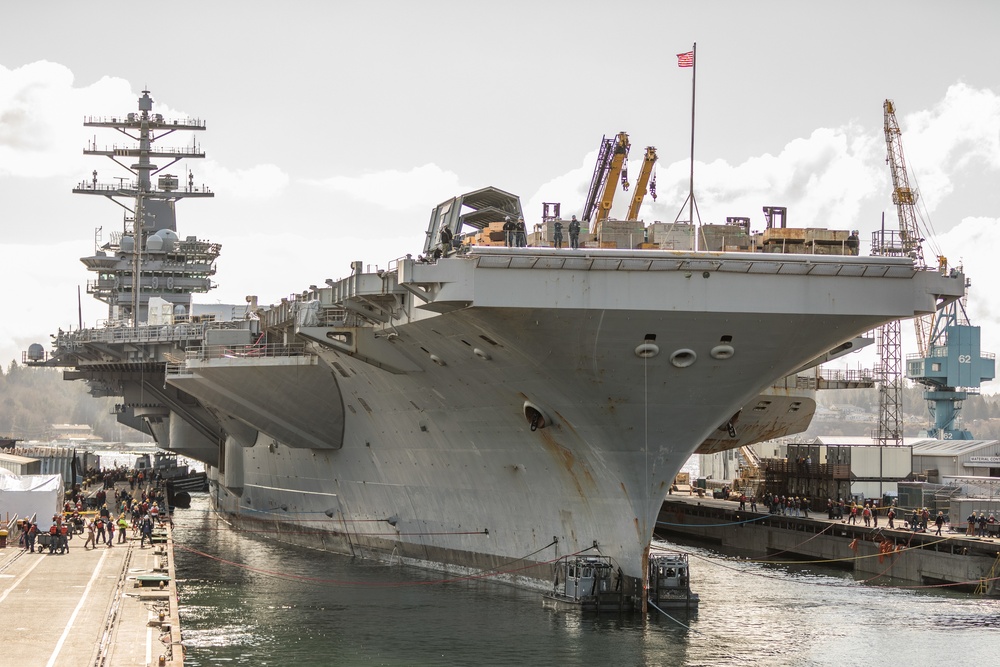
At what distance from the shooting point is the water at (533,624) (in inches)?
712

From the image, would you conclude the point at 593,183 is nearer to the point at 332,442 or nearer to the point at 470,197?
the point at 470,197

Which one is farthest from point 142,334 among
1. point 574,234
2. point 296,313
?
point 574,234

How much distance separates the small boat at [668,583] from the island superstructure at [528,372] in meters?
0.86

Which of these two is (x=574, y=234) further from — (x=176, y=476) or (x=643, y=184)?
(x=176, y=476)

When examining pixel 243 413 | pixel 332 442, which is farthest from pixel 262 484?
pixel 332 442

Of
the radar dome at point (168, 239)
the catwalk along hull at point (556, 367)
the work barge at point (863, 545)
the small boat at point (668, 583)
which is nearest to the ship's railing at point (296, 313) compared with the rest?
the catwalk along hull at point (556, 367)

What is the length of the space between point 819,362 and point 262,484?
20.1 meters

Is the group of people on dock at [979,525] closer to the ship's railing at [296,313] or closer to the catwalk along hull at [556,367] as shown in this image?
the catwalk along hull at [556,367]

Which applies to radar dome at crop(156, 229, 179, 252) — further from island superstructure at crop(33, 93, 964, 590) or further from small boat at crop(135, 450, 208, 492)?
island superstructure at crop(33, 93, 964, 590)

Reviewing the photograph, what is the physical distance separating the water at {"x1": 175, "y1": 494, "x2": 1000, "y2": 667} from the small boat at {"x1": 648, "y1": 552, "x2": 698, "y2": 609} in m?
0.39

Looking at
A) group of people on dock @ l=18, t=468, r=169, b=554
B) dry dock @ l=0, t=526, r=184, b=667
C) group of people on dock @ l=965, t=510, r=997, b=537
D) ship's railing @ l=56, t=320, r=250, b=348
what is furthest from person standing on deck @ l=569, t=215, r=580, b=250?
ship's railing @ l=56, t=320, r=250, b=348

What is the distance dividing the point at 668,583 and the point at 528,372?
189 inches

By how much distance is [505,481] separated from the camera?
2294 cm

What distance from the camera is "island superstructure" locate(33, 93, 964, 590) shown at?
59.3 feet
